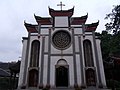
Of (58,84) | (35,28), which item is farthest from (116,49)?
(35,28)

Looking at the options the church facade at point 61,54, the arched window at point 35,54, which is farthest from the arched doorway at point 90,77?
the arched window at point 35,54

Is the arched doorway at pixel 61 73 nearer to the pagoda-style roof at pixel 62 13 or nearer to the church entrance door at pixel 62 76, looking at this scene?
the church entrance door at pixel 62 76

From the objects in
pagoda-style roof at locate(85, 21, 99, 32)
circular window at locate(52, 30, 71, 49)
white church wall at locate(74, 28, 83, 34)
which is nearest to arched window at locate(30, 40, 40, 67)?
circular window at locate(52, 30, 71, 49)

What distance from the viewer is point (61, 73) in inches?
695

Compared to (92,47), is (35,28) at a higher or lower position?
higher

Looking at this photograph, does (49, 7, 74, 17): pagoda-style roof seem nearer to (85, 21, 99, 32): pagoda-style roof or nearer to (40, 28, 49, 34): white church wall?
(40, 28, 49, 34): white church wall

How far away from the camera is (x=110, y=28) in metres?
20.5

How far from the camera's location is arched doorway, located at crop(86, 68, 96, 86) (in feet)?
53.3

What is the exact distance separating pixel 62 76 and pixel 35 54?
384 centimetres

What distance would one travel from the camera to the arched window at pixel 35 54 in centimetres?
1705

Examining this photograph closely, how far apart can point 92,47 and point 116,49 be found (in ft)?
15.7

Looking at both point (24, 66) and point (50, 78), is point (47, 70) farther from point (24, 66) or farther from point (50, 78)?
point (24, 66)

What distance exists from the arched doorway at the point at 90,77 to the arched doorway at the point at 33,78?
5309 mm

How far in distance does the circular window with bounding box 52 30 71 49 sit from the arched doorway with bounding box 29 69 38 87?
3685mm
